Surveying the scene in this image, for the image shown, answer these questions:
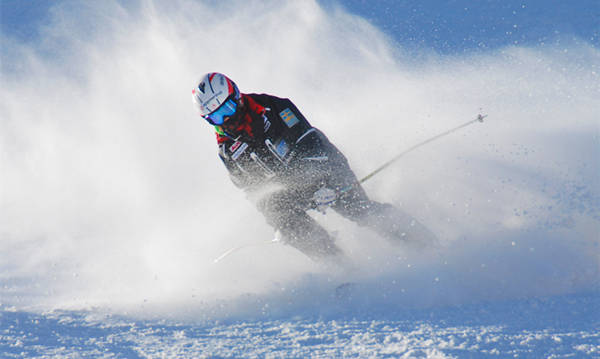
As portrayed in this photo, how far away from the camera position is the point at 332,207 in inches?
230

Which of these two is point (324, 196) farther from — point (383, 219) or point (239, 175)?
point (239, 175)

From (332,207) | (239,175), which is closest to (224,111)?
(239,175)

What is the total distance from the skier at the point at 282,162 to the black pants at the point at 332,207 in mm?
12

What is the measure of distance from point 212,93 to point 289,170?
121 centimetres

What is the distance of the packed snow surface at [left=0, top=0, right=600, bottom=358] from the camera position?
15.1 feet

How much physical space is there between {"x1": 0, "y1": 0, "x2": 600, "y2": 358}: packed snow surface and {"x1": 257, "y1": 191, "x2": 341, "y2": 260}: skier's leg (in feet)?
1.21

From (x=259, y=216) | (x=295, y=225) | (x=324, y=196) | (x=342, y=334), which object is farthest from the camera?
(x=259, y=216)

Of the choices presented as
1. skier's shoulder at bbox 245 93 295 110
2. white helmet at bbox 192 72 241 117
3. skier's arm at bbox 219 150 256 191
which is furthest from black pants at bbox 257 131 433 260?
white helmet at bbox 192 72 241 117

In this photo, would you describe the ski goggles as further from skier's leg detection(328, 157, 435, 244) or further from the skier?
skier's leg detection(328, 157, 435, 244)

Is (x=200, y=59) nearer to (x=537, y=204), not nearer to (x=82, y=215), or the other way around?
(x=82, y=215)

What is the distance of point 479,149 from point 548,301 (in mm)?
3748

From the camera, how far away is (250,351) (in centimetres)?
425

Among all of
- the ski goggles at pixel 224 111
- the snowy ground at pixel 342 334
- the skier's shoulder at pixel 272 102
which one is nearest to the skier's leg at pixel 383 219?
the skier's shoulder at pixel 272 102

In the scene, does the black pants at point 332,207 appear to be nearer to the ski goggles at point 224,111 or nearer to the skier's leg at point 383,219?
the skier's leg at point 383,219
